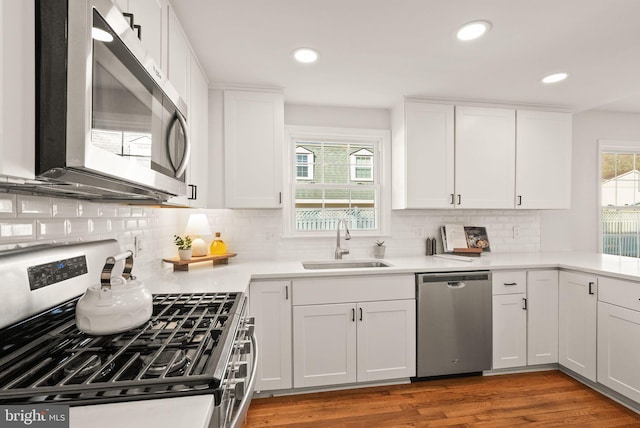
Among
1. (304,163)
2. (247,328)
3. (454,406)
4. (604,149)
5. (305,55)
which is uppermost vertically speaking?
(305,55)

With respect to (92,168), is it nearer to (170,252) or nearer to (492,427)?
(170,252)

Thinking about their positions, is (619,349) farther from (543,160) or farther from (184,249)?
(184,249)

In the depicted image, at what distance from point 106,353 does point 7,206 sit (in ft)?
1.79

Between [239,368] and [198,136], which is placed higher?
[198,136]

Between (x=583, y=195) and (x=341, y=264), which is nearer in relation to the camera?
(x=341, y=264)

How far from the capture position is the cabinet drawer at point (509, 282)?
100 inches

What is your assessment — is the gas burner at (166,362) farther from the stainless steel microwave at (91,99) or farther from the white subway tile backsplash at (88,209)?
the white subway tile backsplash at (88,209)

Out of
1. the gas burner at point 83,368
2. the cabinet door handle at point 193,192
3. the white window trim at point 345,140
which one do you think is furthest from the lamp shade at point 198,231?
the gas burner at point 83,368

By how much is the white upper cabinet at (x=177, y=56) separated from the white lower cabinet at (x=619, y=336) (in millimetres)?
3018

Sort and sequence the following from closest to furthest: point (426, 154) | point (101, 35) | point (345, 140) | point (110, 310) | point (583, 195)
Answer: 1. point (101, 35)
2. point (110, 310)
3. point (426, 154)
4. point (345, 140)
5. point (583, 195)

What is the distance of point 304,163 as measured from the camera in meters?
3.08

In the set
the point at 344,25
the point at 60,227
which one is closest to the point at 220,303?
the point at 60,227

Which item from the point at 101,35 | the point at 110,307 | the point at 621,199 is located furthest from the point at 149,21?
the point at 621,199

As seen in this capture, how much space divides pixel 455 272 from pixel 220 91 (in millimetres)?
2323
